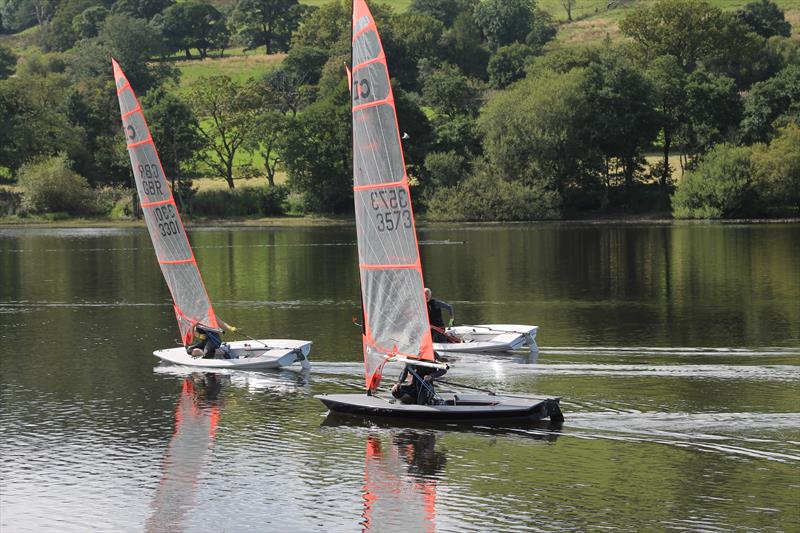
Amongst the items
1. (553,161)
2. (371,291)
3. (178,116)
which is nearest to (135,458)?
(371,291)

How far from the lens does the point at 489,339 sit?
5231 cm

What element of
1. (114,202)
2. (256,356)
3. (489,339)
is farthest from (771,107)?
(256,356)

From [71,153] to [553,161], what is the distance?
71.3 meters

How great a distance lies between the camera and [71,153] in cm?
18150

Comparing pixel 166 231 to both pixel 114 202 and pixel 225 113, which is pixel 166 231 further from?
A: pixel 114 202

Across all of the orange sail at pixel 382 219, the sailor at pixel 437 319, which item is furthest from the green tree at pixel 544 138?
the orange sail at pixel 382 219

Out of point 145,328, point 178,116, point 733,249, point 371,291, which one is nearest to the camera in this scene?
point 371,291

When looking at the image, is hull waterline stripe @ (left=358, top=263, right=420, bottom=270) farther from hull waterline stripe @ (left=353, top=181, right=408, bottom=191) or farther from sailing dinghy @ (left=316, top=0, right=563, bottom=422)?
hull waterline stripe @ (left=353, top=181, right=408, bottom=191)

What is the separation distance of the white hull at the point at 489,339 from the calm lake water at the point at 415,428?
73cm

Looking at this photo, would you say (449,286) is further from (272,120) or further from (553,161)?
(272,120)

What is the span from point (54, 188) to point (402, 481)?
496ft

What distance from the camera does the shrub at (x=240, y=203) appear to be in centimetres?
17225

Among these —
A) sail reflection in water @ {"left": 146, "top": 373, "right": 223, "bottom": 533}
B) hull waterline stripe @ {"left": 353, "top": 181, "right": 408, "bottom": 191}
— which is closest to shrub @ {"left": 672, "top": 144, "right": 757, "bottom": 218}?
sail reflection in water @ {"left": 146, "top": 373, "right": 223, "bottom": 533}

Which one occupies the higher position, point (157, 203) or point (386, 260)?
point (157, 203)
